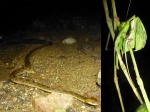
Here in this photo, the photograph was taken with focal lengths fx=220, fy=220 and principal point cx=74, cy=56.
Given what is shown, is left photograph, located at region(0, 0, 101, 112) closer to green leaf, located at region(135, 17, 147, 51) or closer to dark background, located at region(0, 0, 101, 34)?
dark background, located at region(0, 0, 101, 34)

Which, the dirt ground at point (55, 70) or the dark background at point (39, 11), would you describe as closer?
the dirt ground at point (55, 70)

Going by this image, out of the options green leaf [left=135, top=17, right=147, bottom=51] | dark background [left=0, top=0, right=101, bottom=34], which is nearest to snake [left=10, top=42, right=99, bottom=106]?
green leaf [left=135, top=17, right=147, bottom=51]

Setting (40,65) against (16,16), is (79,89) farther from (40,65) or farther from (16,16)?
(16,16)

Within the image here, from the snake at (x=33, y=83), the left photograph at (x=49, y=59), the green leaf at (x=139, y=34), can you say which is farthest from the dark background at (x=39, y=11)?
the green leaf at (x=139, y=34)

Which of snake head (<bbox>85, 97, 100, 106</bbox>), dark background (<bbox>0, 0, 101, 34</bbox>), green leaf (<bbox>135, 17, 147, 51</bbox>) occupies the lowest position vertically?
dark background (<bbox>0, 0, 101, 34</bbox>)

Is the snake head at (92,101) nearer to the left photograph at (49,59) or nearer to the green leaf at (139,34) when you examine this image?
the left photograph at (49,59)

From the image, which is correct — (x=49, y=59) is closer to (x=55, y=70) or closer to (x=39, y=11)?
(x=55, y=70)

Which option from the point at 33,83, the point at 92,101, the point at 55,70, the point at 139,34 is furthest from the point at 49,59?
the point at 139,34
